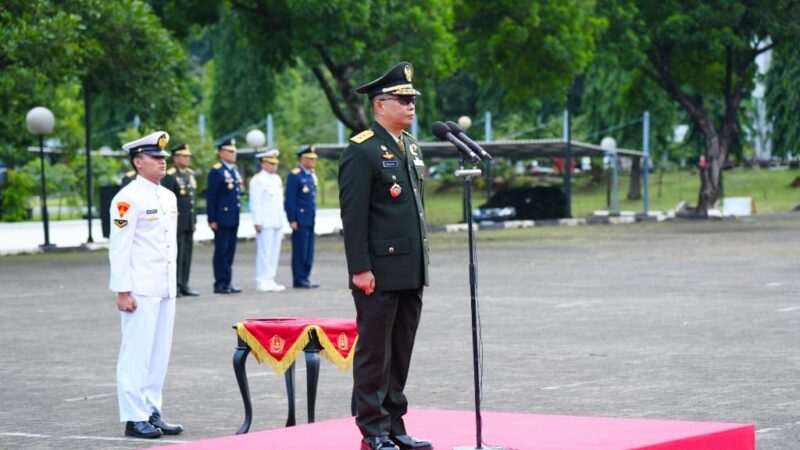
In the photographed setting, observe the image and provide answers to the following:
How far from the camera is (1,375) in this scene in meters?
13.7

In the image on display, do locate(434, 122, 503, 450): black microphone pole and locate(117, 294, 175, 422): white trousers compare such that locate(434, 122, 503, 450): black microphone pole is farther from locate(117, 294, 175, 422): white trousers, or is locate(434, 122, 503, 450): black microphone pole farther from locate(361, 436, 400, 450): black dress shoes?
locate(117, 294, 175, 422): white trousers

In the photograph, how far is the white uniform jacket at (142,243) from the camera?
1048 cm

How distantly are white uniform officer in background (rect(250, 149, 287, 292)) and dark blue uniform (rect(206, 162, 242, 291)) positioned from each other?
30 centimetres

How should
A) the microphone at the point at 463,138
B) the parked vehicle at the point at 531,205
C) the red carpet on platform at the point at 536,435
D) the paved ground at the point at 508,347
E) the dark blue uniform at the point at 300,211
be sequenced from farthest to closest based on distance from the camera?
the parked vehicle at the point at 531,205
the dark blue uniform at the point at 300,211
the paved ground at the point at 508,347
the red carpet on platform at the point at 536,435
the microphone at the point at 463,138

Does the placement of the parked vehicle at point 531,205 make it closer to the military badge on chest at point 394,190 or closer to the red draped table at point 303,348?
the red draped table at point 303,348

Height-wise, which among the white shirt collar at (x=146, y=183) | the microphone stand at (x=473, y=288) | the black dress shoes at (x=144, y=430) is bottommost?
the black dress shoes at (x=144, y=430)

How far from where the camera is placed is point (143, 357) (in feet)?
34.2

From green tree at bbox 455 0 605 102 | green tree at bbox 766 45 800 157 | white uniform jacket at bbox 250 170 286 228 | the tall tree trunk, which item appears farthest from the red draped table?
the tall tree trunk

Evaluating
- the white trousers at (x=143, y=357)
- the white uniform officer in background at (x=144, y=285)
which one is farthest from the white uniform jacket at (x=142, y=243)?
the white trousers at (x=143, y=357)

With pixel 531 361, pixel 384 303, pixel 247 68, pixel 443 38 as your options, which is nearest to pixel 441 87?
pixel 247 68

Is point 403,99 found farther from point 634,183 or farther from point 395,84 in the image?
point 634,183

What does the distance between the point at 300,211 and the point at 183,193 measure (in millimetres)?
2191

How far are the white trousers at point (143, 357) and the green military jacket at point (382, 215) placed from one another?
2.63 metres

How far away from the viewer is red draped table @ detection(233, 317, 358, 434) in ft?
32.9
